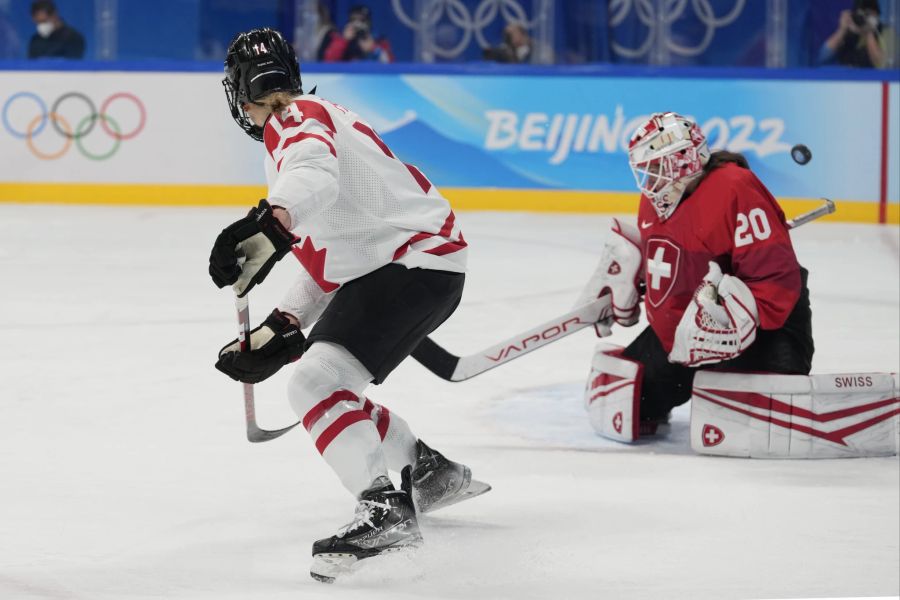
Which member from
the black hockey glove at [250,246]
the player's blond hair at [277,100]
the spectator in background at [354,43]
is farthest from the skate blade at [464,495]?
the spectator in background at [354,43]

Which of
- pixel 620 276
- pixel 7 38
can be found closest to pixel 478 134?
pixel 7 38

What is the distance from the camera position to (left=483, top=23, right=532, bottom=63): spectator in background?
8.91 meters

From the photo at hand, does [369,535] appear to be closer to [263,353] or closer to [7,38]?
[263,353]

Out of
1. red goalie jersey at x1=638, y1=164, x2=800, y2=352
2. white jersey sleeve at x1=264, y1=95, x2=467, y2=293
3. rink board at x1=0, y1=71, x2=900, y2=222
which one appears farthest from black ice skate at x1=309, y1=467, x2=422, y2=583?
rink board at x1=0, y1=71, x2=900, y2=222

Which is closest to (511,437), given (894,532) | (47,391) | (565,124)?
(894,532)

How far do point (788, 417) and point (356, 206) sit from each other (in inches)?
50.9

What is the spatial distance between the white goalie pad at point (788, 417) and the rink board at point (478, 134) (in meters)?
4.56

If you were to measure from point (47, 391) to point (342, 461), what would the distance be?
1670 millimetres

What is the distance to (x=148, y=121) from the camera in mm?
8250

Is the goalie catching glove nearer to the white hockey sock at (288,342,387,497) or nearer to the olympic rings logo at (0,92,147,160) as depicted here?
the white hockey sock at (288,342,387,497)

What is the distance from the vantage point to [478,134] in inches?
319

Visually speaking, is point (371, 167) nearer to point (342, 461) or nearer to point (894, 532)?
point (342, 461)

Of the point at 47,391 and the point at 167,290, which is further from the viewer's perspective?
the point at 167,290

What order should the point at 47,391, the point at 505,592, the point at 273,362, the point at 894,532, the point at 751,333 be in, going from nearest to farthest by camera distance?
the point at 505,592
the point at 273,362
the point at 894,532
the point at 751,333
the point at 47,391
